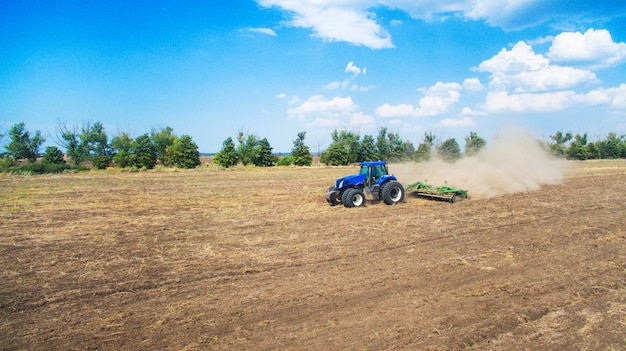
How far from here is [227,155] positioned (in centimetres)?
5016

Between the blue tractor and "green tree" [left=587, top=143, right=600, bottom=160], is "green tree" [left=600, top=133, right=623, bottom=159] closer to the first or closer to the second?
"green tree" [left=587, top=143, right=600, bottom=160]

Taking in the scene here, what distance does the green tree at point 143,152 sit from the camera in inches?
1844

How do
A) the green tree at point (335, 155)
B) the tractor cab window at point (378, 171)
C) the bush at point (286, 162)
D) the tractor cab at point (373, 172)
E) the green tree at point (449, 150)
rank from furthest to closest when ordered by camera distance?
1. the green tree at point (335, 155)
2. the bush at point (286, 162)
3. the green tree at point (449, 150)
4. the tractor cab window at point (378, 171)
5. the tractor cab at point (373, 172)

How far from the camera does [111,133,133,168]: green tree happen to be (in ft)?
156

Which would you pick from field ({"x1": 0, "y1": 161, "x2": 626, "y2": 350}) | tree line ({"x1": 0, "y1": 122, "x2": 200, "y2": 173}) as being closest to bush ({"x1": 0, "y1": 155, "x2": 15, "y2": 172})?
tree line ({"x1": 0, "y1": 122, "x2": 200, "y2": 173})

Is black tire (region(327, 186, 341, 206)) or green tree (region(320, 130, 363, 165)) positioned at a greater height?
green tree (region(320, 130, 363, 165))

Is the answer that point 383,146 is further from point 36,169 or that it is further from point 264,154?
point 36,169

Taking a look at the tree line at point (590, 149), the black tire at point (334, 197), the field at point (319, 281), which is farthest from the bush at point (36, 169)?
the tree line at point (590, 149)

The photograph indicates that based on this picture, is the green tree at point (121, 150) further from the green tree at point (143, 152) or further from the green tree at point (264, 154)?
the green tree at point (264, 154)

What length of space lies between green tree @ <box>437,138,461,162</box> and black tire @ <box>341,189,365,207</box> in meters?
42.3

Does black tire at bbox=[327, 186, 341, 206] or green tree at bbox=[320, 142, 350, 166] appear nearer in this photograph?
black tire at bbox=[327, 186, 341, 206]

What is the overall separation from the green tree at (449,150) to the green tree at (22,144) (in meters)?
58.2

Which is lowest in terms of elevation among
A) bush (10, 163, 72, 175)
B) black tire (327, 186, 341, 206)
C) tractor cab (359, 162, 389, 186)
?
black tire (327, 186, 341, 206)

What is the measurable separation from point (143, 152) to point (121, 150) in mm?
3280
